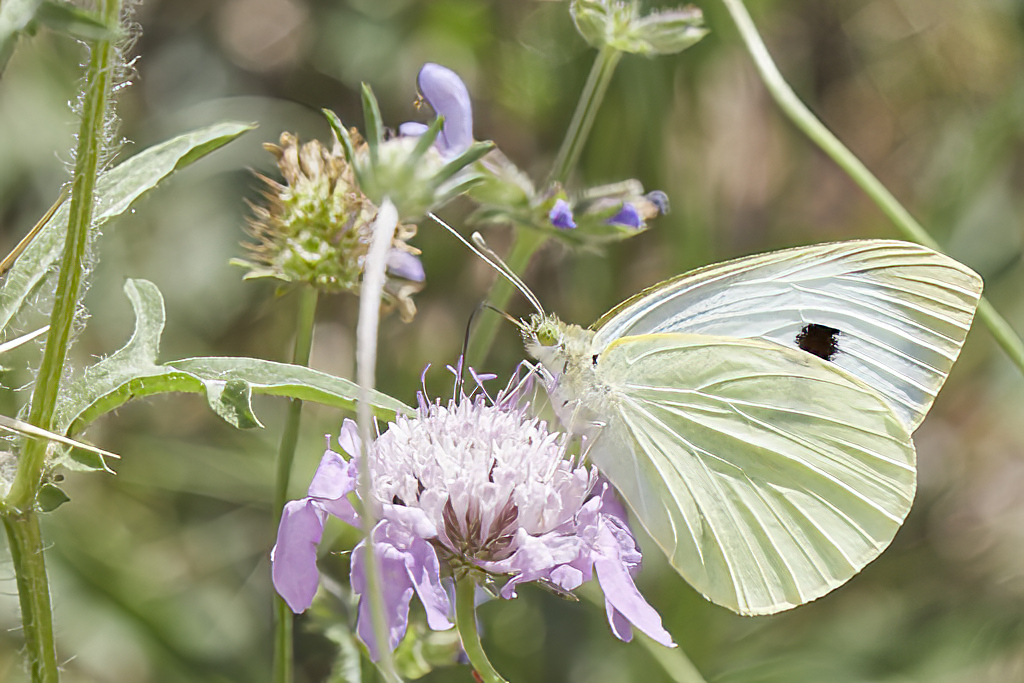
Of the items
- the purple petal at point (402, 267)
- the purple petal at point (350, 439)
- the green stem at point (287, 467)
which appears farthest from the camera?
the purple petal at point (402, 267)

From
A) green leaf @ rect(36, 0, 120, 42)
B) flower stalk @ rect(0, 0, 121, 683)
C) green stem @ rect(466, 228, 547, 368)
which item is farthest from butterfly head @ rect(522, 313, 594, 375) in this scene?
green leaf @ rect(36, 0, 120, 42)

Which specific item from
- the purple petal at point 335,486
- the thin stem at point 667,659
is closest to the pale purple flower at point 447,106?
the purple petal at point 335,486

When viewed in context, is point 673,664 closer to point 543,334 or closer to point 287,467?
point 543,334

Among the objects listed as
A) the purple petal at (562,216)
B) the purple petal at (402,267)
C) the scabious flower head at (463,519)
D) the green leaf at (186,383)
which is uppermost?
the purple petal at (562,216)

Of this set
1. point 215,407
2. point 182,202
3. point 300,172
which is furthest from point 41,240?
point 182,202

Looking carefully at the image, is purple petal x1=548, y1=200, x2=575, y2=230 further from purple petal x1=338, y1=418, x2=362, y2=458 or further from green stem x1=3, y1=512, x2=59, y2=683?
green stem x1=3, y1=512, x2=59, y2=683

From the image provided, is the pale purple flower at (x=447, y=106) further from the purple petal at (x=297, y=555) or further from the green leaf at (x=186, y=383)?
the purple petal at (x=297, y=555)

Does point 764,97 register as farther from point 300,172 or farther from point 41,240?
point 41,240
